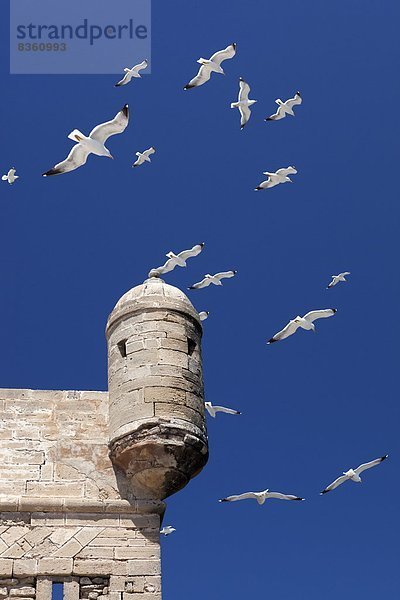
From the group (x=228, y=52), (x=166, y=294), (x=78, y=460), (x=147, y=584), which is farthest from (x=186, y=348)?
Answer: (x=228, y=52)

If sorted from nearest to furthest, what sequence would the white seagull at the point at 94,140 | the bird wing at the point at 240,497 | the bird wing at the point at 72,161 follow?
1. the bird wing at the point at 72,161
2. the white seagull at the point at 94,140
3. the bird wing at the point at 240,497

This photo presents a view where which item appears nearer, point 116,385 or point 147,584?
point 147,584

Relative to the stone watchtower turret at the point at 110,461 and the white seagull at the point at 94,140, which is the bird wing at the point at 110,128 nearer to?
the white seagull at the point at 94,140

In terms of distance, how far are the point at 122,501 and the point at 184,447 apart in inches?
42.3

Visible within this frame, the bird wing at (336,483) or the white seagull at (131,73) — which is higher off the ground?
the white seagull at (131,73)

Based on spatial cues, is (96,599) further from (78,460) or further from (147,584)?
(78,460)

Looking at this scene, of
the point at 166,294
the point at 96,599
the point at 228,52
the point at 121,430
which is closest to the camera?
the point at 96,599

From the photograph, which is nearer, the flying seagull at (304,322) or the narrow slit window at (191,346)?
the narrow slit window at (191,346)

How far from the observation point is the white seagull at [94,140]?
18.8 meters

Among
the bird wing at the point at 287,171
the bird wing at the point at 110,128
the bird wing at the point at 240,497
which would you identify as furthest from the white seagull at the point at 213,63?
the bird wing at the point at 240,497

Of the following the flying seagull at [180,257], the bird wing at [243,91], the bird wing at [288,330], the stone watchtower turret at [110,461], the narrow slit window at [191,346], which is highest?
the bird wing at [243,91]

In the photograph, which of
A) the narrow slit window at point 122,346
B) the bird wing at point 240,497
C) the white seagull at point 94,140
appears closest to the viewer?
the narrow slit window at point 122,346

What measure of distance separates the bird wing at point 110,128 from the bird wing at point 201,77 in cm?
414

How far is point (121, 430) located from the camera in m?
15.4
